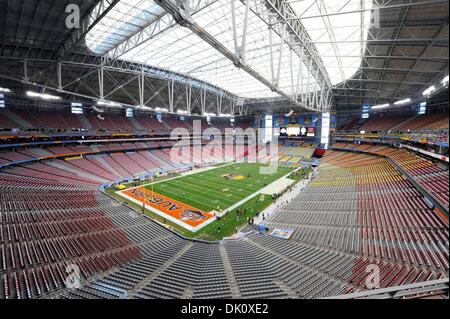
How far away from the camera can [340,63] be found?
31266mm

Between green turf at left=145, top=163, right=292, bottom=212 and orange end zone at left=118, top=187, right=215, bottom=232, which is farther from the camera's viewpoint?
green turf at left=145, top=163, right=292, bottom=212

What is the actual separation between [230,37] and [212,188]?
71.9 ft

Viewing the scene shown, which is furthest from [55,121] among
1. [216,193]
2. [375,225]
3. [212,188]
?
[375,225]

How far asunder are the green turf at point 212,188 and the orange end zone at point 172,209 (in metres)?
1.19

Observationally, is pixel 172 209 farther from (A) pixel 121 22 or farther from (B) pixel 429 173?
(B) pixel 429 173

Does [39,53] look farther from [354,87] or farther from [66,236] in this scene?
[354,87]

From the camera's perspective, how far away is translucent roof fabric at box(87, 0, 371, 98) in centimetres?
2130

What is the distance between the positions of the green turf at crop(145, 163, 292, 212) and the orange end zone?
3.91ft

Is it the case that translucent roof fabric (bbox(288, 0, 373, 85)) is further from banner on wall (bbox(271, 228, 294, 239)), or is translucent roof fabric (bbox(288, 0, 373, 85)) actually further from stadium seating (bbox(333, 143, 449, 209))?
banner on wall (bbox(271, 228, 294, 239))

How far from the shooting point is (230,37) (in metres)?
28.9

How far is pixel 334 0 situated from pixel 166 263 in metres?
26.5

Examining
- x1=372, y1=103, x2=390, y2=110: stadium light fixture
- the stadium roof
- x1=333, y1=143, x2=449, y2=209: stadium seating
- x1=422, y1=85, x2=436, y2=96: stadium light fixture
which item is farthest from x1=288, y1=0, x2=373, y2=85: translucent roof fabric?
x1=372, y1=103, x2=390, y2=110: stadium light fixture
